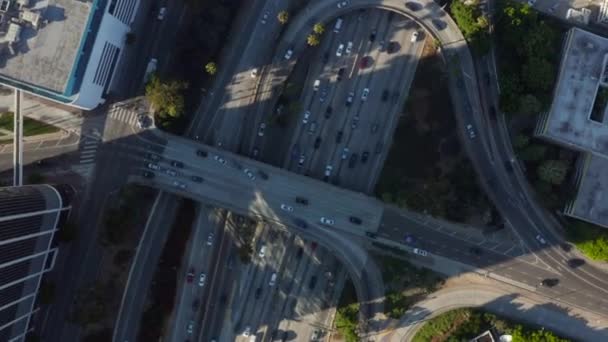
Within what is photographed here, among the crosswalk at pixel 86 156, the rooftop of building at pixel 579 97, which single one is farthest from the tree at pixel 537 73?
the crosswalk at pixel 86 156

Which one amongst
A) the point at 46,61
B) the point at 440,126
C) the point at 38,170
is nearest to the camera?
the point at 46,61

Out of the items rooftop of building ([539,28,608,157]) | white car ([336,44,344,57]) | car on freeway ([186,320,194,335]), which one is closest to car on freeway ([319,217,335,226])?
car on freeway ([186,320,194,335])

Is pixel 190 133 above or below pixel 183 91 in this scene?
below

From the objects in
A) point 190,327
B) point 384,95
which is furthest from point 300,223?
point 384,95

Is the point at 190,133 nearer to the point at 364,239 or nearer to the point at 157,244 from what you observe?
the point at 157,244

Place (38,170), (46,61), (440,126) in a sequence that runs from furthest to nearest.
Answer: (440,126)
(38,170)
(46,61)

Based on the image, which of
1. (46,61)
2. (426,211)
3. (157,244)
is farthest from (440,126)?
(46,61)

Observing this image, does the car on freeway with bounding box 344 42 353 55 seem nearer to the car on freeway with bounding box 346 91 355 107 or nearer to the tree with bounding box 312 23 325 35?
the tree with bounding box 312 23 325 35
